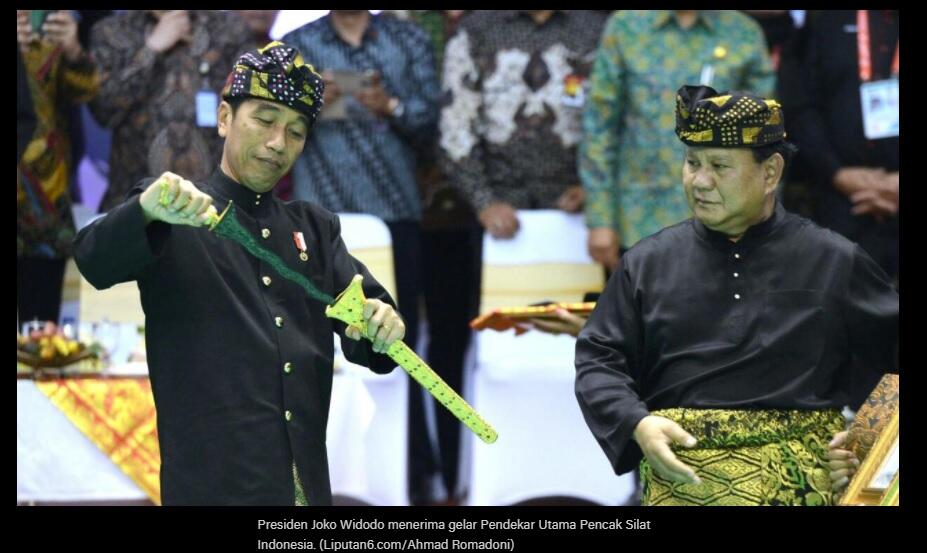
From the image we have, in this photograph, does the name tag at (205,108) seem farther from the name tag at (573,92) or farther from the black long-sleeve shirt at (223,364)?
the black long-sleeve shirt at (223,364)

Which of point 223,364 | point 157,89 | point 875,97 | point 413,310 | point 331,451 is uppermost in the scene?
point 157,89

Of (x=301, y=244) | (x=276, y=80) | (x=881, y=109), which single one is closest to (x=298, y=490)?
(x=301, y=244)

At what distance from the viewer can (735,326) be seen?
4438 millimetres

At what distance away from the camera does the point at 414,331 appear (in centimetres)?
740

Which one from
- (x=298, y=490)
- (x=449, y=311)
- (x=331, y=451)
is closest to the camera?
(x=298, y=490)

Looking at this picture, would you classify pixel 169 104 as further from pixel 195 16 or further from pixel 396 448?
→ pixel 396 448

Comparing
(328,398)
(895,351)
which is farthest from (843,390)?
(328,398)

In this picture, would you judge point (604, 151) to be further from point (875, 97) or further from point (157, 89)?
point (157, 89)

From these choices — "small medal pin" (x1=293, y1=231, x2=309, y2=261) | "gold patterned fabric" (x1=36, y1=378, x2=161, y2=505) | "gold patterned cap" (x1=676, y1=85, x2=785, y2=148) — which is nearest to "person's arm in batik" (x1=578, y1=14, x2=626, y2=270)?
"gold patterned fabric" (x1=36, y1=378, x2=161, y2=505)

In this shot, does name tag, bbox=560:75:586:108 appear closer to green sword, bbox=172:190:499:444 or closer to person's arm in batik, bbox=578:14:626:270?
person's arm in batik, bbox=578:14:626:270

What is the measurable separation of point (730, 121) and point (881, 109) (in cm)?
307

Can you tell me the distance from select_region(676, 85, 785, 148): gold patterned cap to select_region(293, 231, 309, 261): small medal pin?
110cm

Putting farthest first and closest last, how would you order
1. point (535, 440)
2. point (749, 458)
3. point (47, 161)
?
1. point (47, 161)
2. point (535, 440)
3. point (749, 458)

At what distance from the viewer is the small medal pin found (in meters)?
4.37
